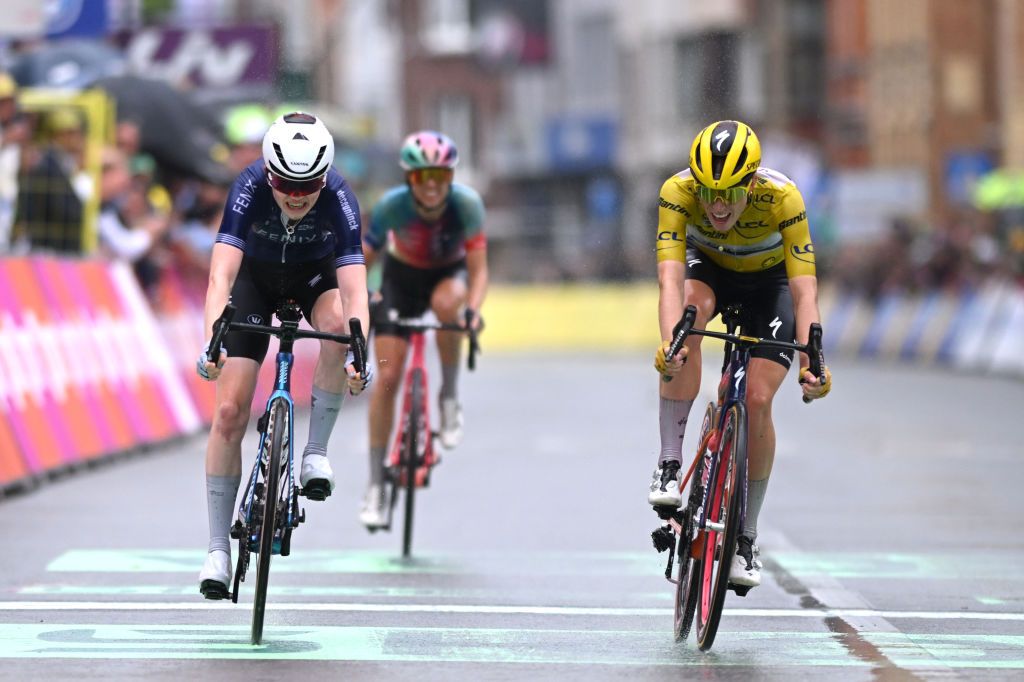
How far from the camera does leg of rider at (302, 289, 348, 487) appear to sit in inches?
366

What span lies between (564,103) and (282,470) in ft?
228

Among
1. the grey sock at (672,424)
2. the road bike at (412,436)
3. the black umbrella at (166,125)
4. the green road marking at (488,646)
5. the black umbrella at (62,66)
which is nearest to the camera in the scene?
the green road marking at (488,646)

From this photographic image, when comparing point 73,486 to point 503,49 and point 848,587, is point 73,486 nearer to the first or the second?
point 848,587

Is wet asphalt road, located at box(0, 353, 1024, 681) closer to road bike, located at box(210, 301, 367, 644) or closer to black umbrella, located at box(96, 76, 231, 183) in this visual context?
road bike, located at box(210, 301, 367, 644)

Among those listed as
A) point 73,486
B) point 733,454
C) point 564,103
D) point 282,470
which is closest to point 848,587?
point 733,454

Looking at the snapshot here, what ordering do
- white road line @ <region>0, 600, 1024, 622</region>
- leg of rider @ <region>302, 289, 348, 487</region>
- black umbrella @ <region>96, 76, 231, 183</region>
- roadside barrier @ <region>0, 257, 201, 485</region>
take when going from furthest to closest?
black umbrella @ <region>96, 76, 231, 183</region> < roadside barrier @ <region>0, 257, 201, 485</region> < white road line @ <region>0, 600, 1024, 622</region> < leg of rider @ <region>302, 289, 348, 487</region>

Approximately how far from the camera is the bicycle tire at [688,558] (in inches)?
349

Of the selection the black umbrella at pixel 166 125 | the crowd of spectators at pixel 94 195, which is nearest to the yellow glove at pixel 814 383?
the crowd of spectators at pixel 94 195

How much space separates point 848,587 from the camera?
10.7 metres

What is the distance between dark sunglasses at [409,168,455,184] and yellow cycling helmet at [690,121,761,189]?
368 centimetres

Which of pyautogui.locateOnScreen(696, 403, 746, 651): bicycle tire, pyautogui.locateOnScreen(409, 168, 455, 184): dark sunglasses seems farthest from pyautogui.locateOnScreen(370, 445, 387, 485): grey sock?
pyautogui.locateOnScreen(696, 403, 746, 651): bicycle tire

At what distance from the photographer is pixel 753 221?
912 cm

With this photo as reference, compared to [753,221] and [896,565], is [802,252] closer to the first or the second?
[753,221]

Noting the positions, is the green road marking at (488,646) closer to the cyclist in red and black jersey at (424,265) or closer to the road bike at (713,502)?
the road bike at (713,502)
